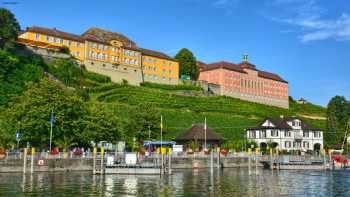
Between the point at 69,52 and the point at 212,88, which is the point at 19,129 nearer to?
the point at 69,52

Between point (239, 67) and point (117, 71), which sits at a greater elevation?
point (239, 67)

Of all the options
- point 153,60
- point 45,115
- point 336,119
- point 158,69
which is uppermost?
point 153,60

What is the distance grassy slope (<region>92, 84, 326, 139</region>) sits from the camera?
108125 millimetres

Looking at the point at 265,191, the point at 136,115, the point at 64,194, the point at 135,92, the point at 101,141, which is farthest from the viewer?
the point at 135,92

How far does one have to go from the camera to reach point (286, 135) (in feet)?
341

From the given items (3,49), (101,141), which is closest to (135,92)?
(3,49)

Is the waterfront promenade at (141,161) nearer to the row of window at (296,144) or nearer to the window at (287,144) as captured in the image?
the window at (287,144)

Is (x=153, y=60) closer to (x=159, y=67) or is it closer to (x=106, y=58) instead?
(x=159, y=67)

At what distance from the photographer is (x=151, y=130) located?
300ft

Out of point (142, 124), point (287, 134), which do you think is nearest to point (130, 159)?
point (142, 124)

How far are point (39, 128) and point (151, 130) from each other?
30.3 meters

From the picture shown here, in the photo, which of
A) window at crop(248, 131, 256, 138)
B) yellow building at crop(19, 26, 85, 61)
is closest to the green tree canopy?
window at crop(248, 131, 256, 138)

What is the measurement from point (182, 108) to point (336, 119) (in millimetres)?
40406

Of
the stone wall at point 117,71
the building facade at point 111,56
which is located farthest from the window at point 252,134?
the building facade at point 111,56
